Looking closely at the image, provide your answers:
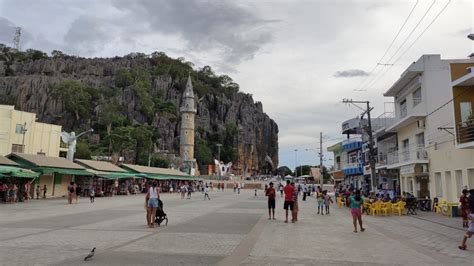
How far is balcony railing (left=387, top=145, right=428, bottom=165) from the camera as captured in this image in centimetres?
2356

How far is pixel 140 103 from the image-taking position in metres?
99.6

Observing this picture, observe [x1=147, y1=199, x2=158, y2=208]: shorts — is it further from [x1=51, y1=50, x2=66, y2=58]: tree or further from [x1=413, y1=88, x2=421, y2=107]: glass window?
[x1=51, y1=50, x2=66, y2=58]: tree

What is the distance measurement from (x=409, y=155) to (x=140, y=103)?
8304 centimetres

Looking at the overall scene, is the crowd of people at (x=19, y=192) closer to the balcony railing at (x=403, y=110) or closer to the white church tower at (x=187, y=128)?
the balcony railing at (x=403, y=110)

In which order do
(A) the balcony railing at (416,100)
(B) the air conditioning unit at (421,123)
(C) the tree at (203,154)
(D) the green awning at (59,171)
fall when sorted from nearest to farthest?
(B) the air conditioning unit at (421,123)
(A) the balcony railing at (416,100)
(D) the green awning at (59,171)
(C) the tree at (203,154)

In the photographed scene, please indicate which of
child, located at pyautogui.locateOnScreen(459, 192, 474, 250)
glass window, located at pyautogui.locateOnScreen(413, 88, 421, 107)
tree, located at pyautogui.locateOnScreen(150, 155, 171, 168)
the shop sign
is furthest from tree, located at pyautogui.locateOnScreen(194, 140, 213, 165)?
child, located at pyautogui.locateOnScreen(459, 192, 474, 250)

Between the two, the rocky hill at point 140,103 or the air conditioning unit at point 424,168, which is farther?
the rocky hill at point 140,103

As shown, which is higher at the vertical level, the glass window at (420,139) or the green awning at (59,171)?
the glass window at (420,139)

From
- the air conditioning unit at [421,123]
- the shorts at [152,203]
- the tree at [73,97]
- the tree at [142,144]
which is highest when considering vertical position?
the tree at [73,97]

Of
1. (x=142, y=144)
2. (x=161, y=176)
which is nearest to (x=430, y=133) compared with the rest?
(x=161, y=176)

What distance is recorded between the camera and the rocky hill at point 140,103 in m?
89.8

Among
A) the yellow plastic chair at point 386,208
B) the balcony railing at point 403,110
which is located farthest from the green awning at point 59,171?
the balcony railing at point 403,110

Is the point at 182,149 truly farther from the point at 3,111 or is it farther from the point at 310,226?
the point at 310,226

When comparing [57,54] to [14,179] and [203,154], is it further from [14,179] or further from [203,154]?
[14,179]
